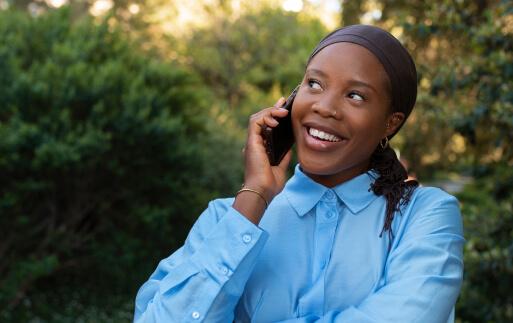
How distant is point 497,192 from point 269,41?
17.9m

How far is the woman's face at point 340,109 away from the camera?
1.85 meters

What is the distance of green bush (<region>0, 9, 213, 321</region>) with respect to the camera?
6.73 metres

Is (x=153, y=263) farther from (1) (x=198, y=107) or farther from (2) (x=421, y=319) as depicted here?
(2) (x=421, y=319)

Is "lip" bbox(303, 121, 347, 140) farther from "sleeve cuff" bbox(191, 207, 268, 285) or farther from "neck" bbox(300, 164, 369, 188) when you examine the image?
"sleeve cuff" bbox(191, 207, 268, 285)

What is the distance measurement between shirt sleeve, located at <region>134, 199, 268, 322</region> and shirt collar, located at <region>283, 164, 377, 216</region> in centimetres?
21

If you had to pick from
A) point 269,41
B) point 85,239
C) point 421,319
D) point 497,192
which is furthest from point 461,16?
point 269,41

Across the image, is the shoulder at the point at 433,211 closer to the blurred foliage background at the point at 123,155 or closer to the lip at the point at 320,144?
the lip at the point at 320,144

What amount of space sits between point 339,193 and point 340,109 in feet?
0.84

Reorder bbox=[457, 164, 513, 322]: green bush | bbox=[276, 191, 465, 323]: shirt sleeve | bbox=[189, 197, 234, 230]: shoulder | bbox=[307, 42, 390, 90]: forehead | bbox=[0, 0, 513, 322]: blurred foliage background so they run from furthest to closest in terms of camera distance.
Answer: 1. bbox=[0, 0, 513, 322]: blurred foliage background
2. bbox=[457, 164, 513, 322]: green bush
3. bbox=[189, 197, 234, 230]: shoulder
4. bbox=[307, 42, 390, 90]: forehead
5. bbox=[276, 191, 465, 323]: shirt sleeve

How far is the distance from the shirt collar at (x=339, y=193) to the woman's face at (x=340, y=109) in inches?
2.2

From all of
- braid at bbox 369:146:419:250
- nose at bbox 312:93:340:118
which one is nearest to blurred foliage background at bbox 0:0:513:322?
braid at bbox 369:146:419:250

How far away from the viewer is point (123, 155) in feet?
24.3

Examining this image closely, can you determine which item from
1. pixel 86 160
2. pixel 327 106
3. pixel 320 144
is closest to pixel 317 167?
pixel 320 144

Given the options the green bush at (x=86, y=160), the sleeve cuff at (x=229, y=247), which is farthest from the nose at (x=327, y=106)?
the green bush at (x=86, y=160)
